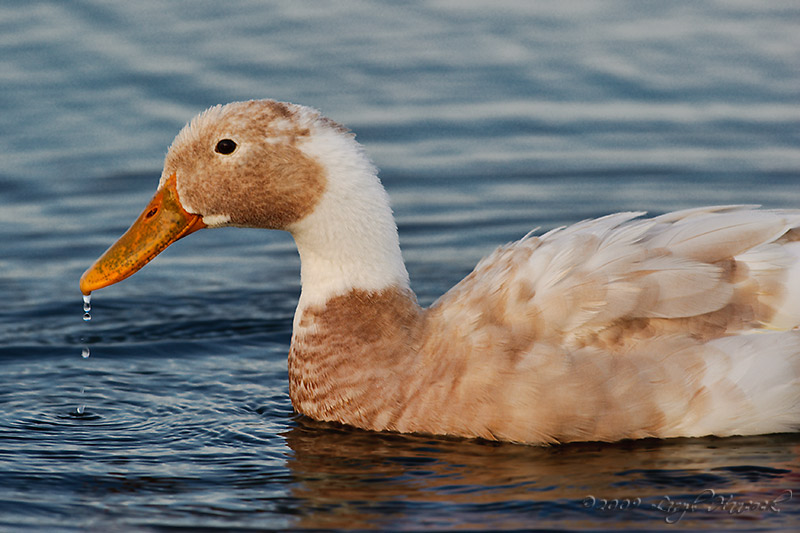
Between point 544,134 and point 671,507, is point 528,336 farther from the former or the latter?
point 544,134

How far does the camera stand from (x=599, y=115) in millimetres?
12844

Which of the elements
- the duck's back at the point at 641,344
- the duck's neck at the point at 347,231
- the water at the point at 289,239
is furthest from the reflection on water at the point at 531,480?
the duck's neck at the point at 347,231

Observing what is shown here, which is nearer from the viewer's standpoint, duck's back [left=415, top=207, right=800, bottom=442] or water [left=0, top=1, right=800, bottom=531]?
water [left=0, top=1, right=800, bottom=531]

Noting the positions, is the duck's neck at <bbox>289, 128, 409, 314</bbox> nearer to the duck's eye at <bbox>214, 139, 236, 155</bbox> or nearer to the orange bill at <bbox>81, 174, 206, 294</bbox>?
the duck's eye at <bbox>214, 139, 236, 155</bbox>

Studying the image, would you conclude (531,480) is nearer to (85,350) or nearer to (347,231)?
(347,231)

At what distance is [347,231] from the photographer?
26.1 feet

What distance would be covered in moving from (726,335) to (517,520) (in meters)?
1.60

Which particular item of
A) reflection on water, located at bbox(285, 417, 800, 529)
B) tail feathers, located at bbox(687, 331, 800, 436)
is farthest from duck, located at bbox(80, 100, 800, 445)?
reflection on water, located at bbox(285, 417, 800, 529)

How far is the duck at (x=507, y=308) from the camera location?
7.39 meters

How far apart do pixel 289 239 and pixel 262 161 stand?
3677 millimetres

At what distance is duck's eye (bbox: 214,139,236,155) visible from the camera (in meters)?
7.90

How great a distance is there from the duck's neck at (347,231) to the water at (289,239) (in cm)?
87

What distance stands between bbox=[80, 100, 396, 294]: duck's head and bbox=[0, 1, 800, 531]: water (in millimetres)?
1281

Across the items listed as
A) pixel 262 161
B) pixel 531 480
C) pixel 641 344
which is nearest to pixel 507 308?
pixel 641 344
